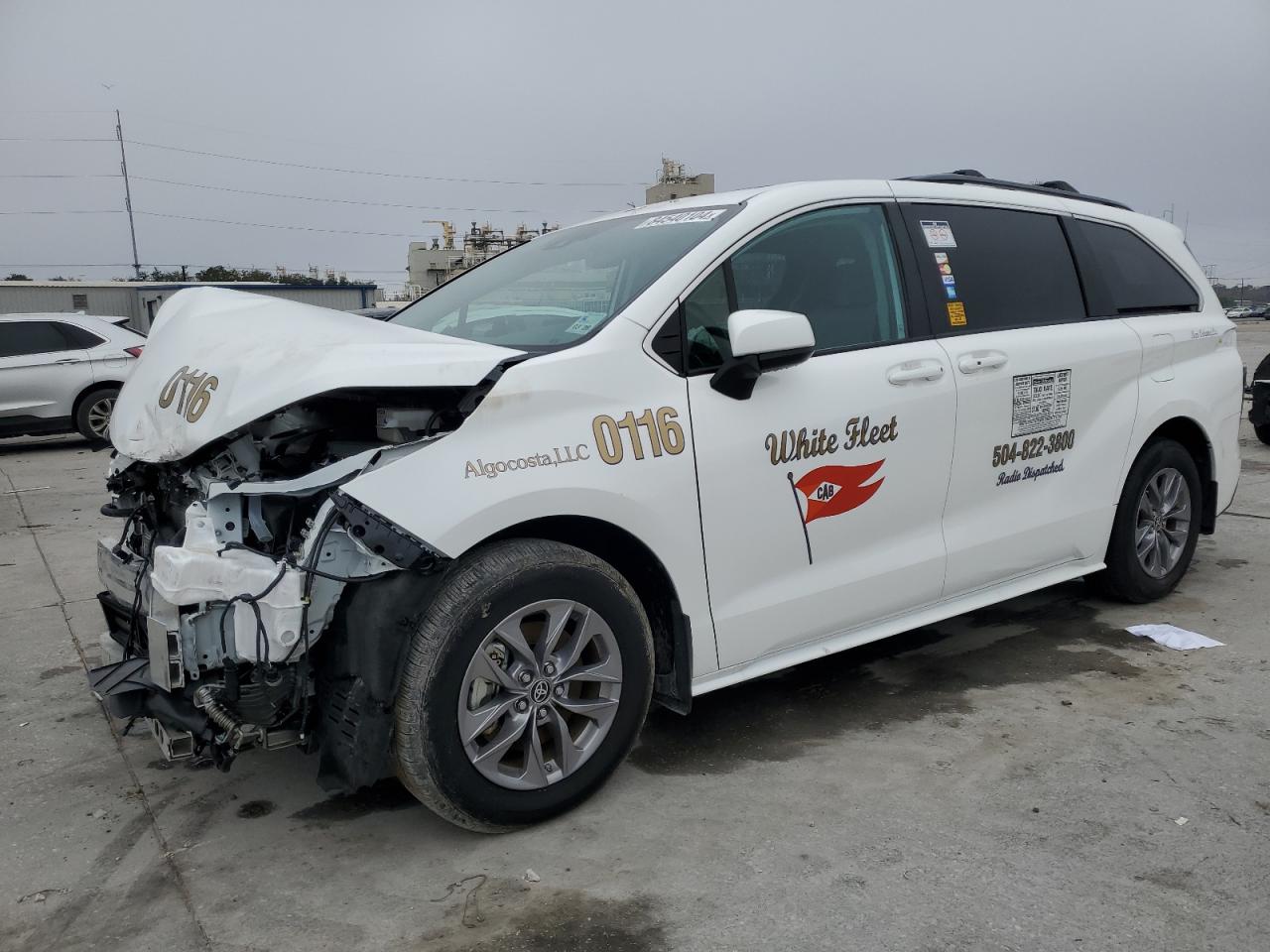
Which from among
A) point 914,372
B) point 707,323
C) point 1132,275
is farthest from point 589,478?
point 1132,275

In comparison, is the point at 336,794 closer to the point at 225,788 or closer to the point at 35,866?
the point at 225,788

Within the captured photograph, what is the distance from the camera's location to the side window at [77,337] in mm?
12125

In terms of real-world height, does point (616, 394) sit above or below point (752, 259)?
below

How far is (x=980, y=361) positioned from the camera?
3.84 m

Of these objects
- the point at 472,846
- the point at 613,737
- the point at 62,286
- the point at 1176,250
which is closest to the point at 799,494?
the point at 613,737

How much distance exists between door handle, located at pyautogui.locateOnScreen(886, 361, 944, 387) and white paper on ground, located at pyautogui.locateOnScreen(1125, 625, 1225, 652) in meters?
1.77

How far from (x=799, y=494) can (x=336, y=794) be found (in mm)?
A: 1759

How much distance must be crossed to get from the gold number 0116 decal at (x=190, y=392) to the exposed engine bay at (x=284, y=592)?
111 millimetres

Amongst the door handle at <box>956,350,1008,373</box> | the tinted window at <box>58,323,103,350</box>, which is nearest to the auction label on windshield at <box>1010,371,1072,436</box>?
the door handle at <box>956,350,1008,373</box>

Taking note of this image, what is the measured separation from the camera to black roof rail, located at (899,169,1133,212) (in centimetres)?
428

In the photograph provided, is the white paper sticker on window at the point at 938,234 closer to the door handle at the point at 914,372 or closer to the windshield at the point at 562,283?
the door handle at the point at 914,372

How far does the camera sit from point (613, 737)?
121 inches

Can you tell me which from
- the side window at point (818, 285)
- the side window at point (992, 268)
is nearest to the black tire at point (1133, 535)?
the side window at point (992, 268)

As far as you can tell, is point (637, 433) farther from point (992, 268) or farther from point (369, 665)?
point (992, 268)
